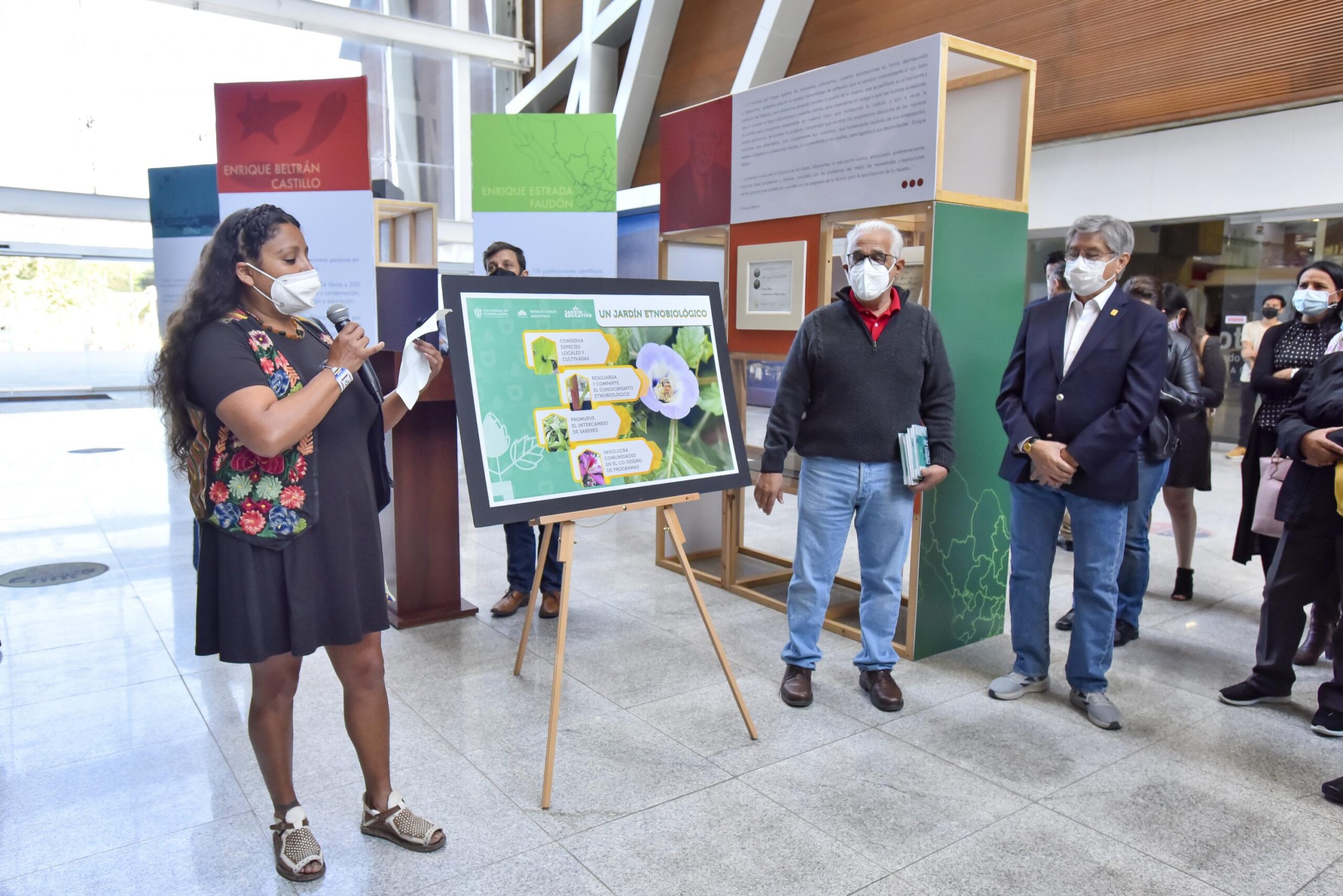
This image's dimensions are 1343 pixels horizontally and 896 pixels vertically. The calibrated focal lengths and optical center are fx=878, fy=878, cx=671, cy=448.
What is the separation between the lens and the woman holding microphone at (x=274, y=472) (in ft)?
6.23

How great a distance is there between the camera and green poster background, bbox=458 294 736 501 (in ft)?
8.09

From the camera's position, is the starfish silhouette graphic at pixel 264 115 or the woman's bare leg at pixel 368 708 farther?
the starfish silhouette graphic at pixel 264 115

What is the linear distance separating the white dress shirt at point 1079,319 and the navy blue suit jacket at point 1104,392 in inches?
0.5

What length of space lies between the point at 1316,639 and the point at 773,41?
833cm

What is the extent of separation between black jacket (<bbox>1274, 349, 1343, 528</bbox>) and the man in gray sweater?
3.61 ft

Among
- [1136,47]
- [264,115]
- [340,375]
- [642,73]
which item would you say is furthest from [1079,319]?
[642,73]

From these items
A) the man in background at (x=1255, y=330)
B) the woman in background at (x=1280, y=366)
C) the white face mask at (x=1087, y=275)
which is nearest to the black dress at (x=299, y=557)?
the white face mask at (x=1087, y=275)

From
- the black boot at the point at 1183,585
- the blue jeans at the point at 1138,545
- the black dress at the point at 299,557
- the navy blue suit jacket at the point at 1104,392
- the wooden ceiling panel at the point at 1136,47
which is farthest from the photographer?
the wooden ceiling panel at the point at 1136,47

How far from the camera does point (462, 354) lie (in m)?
2.44

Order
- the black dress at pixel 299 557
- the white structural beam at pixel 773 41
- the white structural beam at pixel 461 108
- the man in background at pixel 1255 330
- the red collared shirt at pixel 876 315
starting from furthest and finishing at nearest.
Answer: the white structural beam at pixel 461 108 < the white structural beam at pixel 773 41 < the man in background at pixel 1255 330 < the red collared shirt at pixel 876 315 < the black dress at pixel 299 557

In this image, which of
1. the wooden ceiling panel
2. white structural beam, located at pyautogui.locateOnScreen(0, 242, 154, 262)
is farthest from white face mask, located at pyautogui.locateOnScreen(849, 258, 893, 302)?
white structural beam, located at pyautogui.locateOnScreen(0, 242, 154, 262)

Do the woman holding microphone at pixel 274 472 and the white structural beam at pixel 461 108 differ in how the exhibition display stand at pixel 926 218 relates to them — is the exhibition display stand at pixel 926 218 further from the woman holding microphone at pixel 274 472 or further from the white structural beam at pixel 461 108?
the white structural beam at pixel 461 108

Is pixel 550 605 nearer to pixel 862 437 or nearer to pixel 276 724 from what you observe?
pixel 862 437

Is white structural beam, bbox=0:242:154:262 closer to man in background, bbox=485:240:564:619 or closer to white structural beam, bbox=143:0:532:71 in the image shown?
white structural beam, bbox=143:0:532:71
